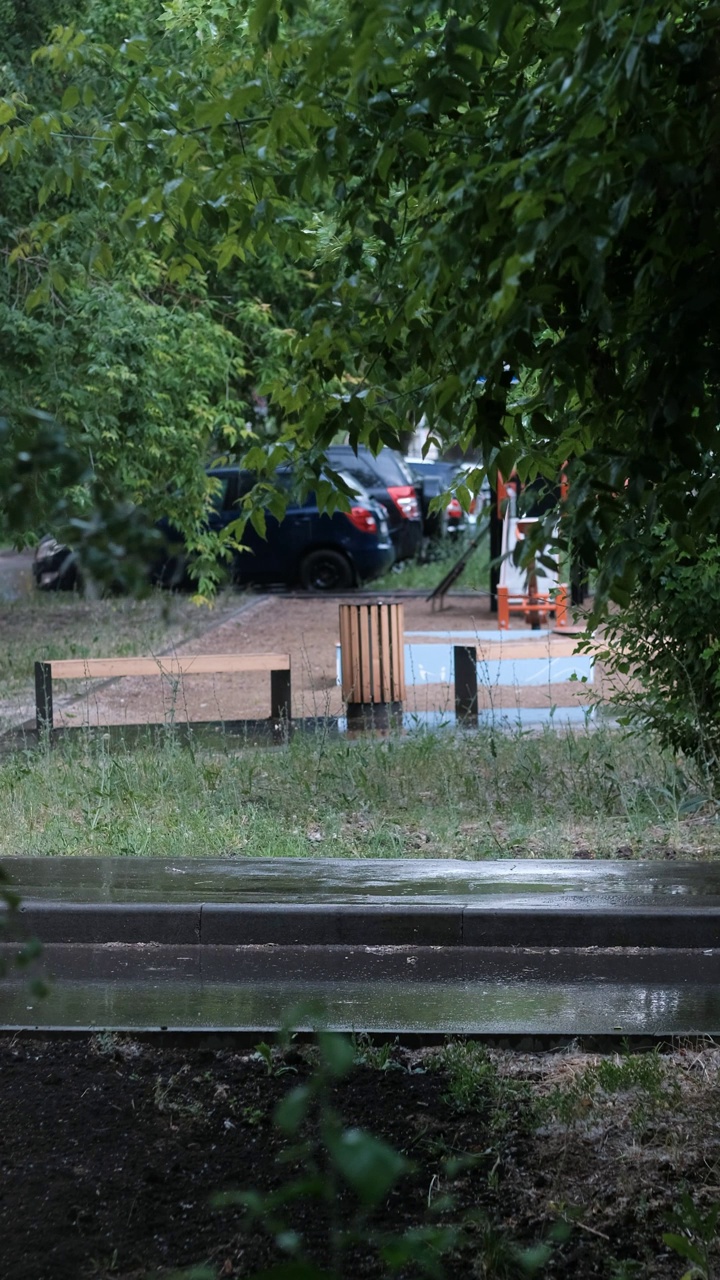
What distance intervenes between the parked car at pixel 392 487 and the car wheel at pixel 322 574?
1.32 m

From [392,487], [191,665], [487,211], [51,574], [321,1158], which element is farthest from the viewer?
[392,487]

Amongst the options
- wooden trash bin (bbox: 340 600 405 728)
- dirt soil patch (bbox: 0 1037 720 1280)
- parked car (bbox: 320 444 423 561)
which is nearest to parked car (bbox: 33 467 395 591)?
parked car (bbox: 320 444 423 561)

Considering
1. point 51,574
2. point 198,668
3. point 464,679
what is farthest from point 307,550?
point 198,668

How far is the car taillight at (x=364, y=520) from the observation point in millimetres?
23500

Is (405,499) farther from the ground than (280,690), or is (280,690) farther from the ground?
(405,499)

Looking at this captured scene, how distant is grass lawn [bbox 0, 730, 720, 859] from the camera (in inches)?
303

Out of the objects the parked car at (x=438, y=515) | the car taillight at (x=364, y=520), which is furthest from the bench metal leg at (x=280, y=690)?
the parked car at (x=438, y=515)

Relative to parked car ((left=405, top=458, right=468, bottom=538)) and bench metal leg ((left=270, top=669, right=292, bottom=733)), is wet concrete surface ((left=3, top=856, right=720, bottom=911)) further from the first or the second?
parked car ((left=405, top=458, right=468, bottom=538))

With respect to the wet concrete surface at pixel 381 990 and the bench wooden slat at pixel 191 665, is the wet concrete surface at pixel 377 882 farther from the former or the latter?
the bench wooden slat at pixel 191 665

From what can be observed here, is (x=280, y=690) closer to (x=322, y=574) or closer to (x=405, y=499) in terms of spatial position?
(x=322, y=574)

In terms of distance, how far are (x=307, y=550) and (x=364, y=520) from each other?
1669 millimetres

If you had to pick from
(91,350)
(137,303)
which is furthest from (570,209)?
(137,303)

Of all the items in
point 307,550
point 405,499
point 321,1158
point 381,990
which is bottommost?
point 381,990

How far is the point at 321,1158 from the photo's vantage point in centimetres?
403
